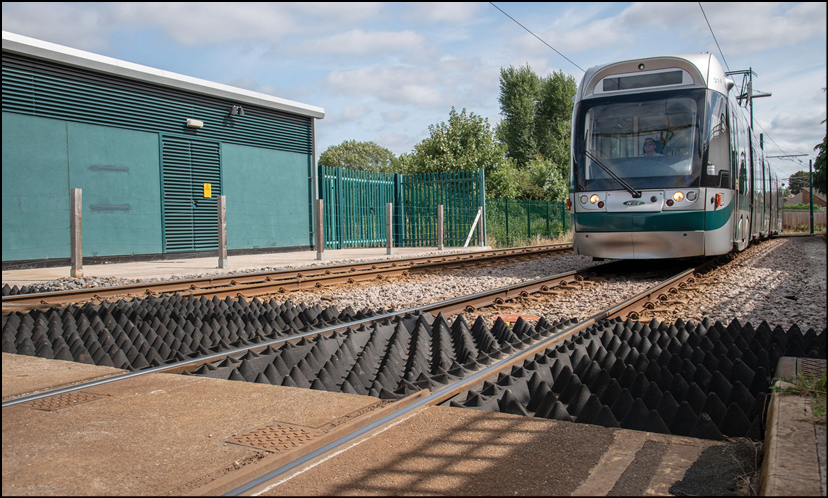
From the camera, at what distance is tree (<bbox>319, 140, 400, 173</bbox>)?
332 feet

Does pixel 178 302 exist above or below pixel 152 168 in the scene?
below

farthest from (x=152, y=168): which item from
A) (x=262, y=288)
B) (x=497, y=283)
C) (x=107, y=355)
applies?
(x=107, y=355)

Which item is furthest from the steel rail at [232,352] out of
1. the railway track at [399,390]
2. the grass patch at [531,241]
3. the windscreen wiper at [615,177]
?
the grass patch at [531,241]

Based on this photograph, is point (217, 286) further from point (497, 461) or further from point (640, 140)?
point (497, 461)

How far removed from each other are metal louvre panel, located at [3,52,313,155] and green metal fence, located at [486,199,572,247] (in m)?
8.78

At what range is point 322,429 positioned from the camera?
277cm

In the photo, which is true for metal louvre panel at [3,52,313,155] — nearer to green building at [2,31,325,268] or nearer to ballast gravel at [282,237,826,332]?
green building at [2,31,325,268]

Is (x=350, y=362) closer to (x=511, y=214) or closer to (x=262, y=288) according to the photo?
(x=262, y=288)

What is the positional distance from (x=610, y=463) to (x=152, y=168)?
16.9 meters

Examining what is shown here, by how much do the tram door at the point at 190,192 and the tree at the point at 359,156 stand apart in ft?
267

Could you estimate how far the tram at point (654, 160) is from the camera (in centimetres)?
962

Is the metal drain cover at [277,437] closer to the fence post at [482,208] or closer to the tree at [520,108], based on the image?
the fence post at [482,208]

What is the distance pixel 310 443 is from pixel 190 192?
16769 mm

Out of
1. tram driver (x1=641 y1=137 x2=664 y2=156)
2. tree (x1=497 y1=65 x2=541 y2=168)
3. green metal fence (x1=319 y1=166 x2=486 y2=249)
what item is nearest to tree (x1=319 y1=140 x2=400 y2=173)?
tree (x1=497 y1=65 x2=541 y2=168)
